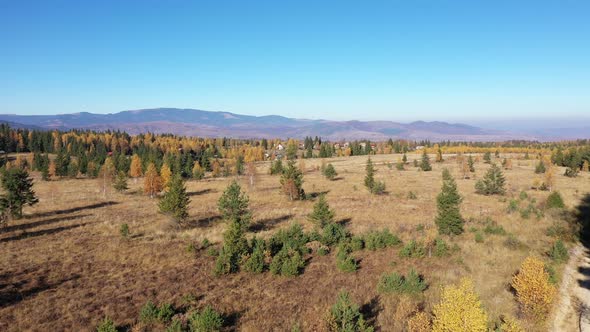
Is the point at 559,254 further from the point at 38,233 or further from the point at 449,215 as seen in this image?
the point at 38,233

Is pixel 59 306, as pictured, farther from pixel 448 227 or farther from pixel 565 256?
pixel 565 256

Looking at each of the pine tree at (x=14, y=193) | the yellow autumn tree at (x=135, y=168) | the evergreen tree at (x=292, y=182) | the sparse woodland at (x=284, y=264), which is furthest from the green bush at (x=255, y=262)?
the yellow autumn tree at (x=135, y=168)

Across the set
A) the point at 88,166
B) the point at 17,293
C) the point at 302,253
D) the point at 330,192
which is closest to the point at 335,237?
the point at 302,253

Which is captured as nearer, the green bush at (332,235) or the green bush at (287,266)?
the green bush at (287,266)

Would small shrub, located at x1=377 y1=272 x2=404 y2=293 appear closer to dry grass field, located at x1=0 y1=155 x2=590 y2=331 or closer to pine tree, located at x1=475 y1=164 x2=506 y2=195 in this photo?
dry grass field, located at x1=0 y1=155 x2=590 y2=331

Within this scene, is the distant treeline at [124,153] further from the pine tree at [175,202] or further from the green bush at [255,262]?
the green bush at [255,262]

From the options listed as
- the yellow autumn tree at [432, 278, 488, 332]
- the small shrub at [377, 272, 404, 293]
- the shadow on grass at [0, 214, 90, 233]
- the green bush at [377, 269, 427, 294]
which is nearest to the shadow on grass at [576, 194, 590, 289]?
the green bush at [377, 269, 427, 294]

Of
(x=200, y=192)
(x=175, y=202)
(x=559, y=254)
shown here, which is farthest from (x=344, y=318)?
(x=200, y=192)
